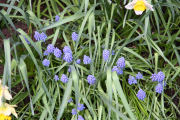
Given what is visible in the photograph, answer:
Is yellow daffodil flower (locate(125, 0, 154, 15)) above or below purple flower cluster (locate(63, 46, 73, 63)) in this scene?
above

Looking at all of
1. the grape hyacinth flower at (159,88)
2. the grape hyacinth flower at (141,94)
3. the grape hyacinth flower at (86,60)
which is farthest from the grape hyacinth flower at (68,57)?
the grape hyacinth flower at (159,88)

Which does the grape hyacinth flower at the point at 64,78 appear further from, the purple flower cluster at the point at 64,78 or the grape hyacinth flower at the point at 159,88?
the grape hyacinth flower at the point at 159,88

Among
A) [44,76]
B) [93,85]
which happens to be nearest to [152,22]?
[93,85]

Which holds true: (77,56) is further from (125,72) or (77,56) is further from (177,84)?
(177,84)

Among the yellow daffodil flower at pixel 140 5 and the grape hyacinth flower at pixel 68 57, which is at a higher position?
the yellow daffodil flower at pixel 140 5

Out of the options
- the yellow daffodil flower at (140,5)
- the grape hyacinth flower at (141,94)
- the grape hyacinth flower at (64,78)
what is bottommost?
the grape hyacinth flower at (141,94)

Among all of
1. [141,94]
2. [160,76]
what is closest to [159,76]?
[160,76]

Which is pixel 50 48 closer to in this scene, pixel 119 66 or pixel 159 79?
pixel 119 66

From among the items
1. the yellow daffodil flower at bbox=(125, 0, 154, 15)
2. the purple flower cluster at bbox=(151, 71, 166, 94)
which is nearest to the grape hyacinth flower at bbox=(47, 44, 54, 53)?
the yellow daffodil flower at bbox=(125, 0, 154, 15)

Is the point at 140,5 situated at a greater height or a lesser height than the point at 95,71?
greater

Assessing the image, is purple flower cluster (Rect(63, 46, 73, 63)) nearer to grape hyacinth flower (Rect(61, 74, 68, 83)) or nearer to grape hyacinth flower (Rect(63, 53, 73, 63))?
grape hyacinth flower (Rect(63, 53, 73, 63))

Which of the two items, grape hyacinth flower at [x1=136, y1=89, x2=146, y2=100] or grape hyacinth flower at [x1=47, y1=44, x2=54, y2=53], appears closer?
grape hyacinth flower at [x1=136, y1=89, x2=146, y2=100]
